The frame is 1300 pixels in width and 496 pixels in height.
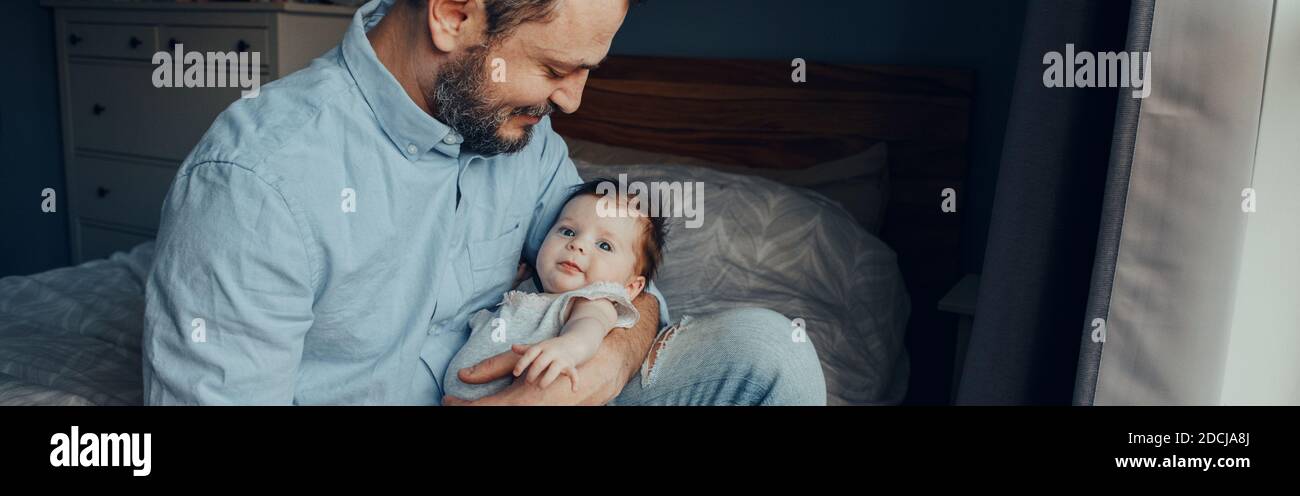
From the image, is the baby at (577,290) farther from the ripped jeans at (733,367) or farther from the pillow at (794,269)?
the pillow at (794,269)

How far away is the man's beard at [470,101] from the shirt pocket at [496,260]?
0.18 m

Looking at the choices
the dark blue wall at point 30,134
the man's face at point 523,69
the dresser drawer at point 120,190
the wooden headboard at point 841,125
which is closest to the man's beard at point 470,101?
the man's face at point 523,69

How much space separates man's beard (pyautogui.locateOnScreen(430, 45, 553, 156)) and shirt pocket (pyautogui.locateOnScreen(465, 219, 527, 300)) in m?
0.18

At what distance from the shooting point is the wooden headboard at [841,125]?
2186 millimetres

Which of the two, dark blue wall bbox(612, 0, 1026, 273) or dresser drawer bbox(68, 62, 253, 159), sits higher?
dark blue wall bbox(612, 0, 1026, 273)

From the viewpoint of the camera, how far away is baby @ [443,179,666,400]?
3.74 ft

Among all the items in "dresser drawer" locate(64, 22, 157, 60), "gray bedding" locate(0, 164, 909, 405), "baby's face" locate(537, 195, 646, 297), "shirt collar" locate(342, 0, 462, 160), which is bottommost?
"gray bedding" locate(0, 164, 909, 405)

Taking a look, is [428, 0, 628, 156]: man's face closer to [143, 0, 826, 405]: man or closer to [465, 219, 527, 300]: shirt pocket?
[143, 0, 826, 405]: man

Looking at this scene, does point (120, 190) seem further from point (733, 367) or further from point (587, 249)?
point (733, 367)

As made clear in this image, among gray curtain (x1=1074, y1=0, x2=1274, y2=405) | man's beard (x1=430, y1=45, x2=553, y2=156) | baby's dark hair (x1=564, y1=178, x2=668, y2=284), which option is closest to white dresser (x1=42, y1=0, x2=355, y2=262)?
baby's dark hair (x1=564, y1=178, x2=668, y2=284)

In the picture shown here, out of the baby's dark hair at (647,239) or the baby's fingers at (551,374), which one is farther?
the baby's dark hair at (647,239)

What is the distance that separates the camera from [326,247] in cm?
100
